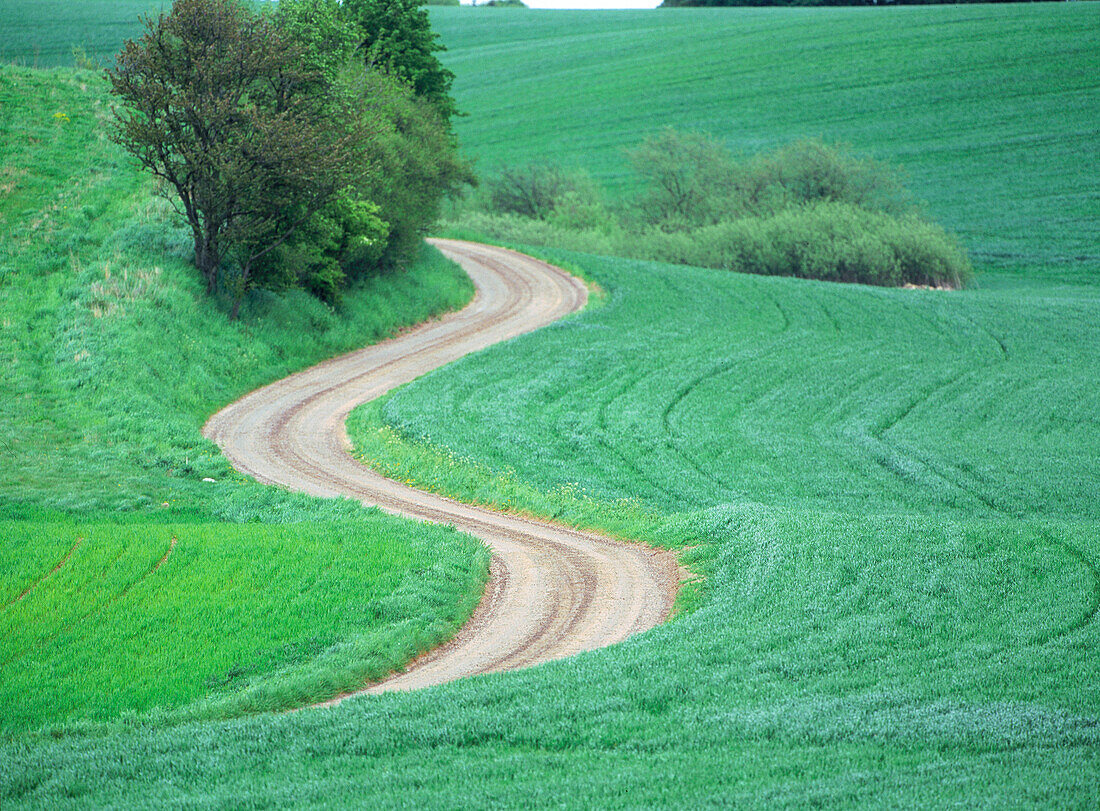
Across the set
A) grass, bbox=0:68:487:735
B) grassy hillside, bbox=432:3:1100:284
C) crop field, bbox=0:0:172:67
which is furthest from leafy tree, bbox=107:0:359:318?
crop field, bbox=0:0:172:67

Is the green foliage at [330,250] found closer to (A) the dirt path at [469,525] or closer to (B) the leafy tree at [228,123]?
(B) the leafy tree at [228,123]

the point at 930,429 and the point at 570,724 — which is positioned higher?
the point at 570,724

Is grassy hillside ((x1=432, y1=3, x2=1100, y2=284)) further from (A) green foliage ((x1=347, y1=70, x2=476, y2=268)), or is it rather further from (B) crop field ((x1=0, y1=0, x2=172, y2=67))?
(B) crop field ((x1=0, y1=0, x2=172, y2=67))

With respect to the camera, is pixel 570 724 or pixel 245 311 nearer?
pixel 570 724

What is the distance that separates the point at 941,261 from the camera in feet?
167

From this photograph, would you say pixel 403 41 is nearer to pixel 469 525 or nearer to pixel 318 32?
pixel 318 32

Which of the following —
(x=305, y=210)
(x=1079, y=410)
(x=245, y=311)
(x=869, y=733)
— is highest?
(x=305, y=210)

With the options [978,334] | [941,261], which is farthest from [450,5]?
[978,334]

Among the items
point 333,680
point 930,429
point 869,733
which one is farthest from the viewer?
point 930,429

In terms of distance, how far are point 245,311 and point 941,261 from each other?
1549 inches

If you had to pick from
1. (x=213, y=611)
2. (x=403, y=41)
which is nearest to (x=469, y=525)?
(x=213, y=611)

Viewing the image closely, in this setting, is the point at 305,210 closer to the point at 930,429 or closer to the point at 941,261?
the point at 930,429

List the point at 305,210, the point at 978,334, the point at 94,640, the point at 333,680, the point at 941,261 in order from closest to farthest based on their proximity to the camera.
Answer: the point at 333,680 < the point at 94,640 < the point at 305,210 < the point at 978,334 < the point at 941,261

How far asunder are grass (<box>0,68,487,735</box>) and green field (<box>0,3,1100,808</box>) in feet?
A: 1.16
